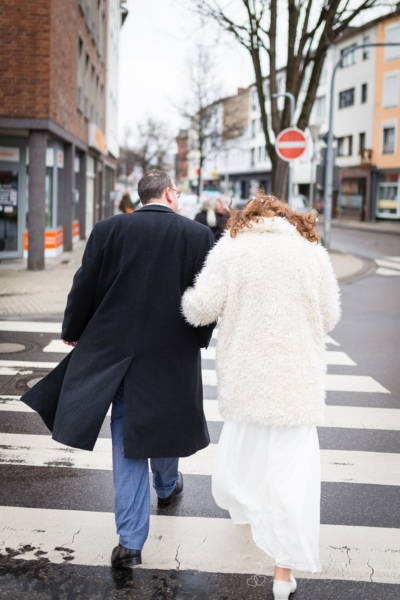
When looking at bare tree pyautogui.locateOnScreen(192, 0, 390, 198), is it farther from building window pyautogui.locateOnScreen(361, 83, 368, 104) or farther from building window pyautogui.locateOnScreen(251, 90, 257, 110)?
building window pyautogui.locateOnScreen(251, 90, 257, 110)

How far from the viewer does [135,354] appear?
10.2 feet

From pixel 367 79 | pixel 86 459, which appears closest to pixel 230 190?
pixel 367 79

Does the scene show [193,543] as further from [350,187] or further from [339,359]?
[350,187]

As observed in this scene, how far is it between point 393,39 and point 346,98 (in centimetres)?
712

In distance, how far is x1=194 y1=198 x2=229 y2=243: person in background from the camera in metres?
13.0

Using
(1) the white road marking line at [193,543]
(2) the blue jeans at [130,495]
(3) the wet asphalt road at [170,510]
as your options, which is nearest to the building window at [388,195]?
(3) the wet asphalt road at [170,510]

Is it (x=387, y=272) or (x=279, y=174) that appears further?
(x=279, y=174)

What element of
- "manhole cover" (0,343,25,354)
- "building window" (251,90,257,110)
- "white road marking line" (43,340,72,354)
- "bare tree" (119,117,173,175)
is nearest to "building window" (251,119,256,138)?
"building window" (251,90,257,110)

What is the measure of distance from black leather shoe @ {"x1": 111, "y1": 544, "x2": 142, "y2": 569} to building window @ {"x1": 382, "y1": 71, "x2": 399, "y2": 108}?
4220 centimetres

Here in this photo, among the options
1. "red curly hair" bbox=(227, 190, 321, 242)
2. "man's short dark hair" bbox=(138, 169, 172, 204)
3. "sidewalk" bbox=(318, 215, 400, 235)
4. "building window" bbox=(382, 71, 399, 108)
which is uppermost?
"building window" bbox=(382, 71, 399, 108)

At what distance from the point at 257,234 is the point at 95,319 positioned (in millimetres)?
825

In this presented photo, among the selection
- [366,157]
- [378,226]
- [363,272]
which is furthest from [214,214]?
[366,157]

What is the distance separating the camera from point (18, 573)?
3.10 meters

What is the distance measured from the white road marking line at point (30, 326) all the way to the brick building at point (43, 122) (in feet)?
9.44
